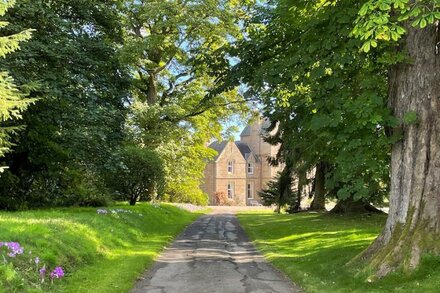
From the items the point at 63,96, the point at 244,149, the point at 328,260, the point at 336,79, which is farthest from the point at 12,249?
the point at 244,149

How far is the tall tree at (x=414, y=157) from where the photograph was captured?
27.6 ft

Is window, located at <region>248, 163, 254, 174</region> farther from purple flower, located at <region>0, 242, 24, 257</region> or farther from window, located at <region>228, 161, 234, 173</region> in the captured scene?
purple flower, located at <region>0, 242, 24, 257</region>

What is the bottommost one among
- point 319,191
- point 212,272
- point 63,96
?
point 212,272

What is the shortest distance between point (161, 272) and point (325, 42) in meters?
6.31

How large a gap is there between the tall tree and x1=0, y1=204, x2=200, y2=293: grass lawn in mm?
5263

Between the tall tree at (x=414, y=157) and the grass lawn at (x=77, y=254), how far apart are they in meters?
5.26

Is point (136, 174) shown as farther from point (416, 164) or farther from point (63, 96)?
point (416, 164)

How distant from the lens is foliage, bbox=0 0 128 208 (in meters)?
16.3

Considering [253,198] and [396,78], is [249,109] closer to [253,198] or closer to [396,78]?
[396,78]

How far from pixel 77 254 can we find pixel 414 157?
7526mm

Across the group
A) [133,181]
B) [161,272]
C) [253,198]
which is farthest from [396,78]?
[253,198]

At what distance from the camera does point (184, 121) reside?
36750mm

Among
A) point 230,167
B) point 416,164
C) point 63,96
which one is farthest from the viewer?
point 230,167

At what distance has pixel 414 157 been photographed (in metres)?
8.75
